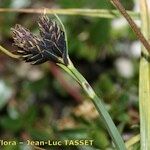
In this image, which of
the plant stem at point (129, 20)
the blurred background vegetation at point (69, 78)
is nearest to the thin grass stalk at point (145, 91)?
the plant stem at point (129, 20)

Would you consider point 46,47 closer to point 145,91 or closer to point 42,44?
point 42,44

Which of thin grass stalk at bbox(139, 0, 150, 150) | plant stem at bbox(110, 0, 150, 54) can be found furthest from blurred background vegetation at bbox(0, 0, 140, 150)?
plant stem at bbox(110, 0, 150, 54)

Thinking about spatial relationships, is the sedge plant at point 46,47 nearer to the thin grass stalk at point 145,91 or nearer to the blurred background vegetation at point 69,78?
the thin grass stalk at point 145,91

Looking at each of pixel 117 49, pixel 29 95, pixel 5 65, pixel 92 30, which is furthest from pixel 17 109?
pixel 117 49

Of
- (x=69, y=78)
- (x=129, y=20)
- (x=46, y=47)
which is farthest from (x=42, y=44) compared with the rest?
(x=69, y=78)

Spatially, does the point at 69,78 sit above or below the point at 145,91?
above
